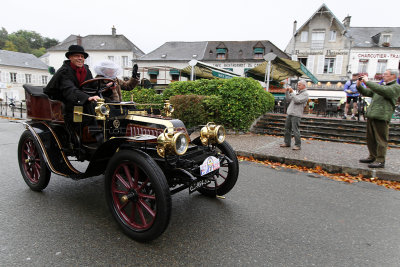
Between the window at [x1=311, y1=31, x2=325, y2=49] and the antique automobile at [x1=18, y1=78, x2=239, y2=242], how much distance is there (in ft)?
92.0

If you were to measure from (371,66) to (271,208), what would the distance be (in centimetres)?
2872

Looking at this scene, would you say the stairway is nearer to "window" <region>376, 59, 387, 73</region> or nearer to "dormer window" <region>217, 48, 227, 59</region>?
"window" <region>376, 59, 387, 73</region>

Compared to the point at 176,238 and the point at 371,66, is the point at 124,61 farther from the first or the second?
the point at 176,238

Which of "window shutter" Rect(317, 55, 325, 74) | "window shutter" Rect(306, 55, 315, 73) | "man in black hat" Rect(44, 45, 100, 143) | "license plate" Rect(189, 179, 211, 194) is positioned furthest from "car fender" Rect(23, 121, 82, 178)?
"window shutter" Rect(317, 55, 325, 74)

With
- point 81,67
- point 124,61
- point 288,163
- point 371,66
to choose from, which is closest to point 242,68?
point 371,66

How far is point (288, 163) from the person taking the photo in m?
5.38

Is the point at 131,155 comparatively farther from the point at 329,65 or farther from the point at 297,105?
the point at 329,65

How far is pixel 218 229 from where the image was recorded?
8.36 ft

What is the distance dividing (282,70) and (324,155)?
40.7ft

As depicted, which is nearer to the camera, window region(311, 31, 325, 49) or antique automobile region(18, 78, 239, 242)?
antique automobile region(18, 78, 239, 242)

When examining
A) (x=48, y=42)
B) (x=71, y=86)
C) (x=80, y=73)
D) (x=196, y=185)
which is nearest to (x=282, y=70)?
(x=80, y=73)

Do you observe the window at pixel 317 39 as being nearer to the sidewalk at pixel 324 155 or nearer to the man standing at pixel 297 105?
the sidewalk at pixel 324 155

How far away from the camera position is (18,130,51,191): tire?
10.7ft

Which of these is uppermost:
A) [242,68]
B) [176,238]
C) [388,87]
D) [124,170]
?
[242,68]
